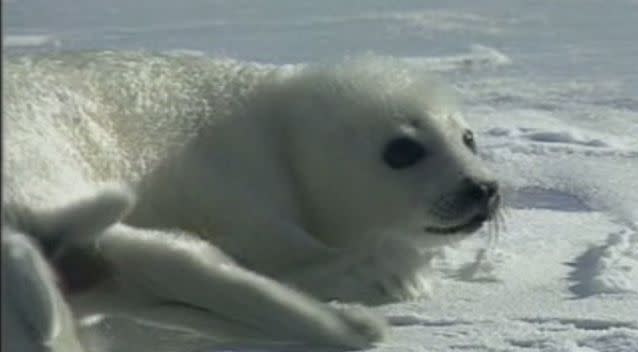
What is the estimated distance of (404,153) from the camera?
3.54 meters

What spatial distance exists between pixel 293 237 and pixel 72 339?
4.10 ft

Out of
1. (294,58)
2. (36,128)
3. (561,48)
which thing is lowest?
(36,128)

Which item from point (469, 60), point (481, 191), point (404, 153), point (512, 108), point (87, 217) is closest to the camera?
point (87, 217)

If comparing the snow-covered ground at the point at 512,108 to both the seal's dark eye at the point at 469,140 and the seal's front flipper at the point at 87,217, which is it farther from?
the seal's front flipper at the point at 87,217

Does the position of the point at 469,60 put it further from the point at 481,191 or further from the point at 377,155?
the point at 481,191

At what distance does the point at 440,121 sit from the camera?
3598 mm

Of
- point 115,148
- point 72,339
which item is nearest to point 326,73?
point 115,148

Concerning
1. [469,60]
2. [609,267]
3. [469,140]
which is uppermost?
[469,60]

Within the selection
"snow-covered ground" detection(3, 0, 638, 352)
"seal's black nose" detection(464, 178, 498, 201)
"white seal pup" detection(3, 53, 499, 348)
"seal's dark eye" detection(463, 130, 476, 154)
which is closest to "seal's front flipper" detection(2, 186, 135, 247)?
"snow-covered ground" detection(3, 0, 638, 352)

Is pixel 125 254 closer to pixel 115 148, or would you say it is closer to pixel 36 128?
pixel 36 128

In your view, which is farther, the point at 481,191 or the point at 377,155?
the point at 377,155

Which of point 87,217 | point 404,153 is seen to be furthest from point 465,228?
point 87,217

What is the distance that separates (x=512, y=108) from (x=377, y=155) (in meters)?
2.50

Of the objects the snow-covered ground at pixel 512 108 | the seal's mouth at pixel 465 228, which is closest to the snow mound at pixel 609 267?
the snow-covered ground at pixel 512 108
